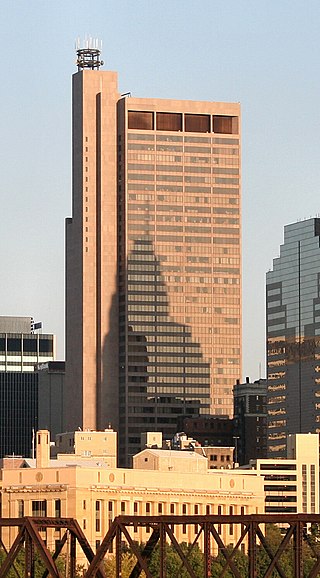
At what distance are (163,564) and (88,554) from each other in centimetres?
624

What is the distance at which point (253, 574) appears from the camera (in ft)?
408

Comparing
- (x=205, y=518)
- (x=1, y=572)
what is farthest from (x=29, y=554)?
(x=205, y=518)

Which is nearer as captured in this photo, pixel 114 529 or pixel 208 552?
pixel 114 529

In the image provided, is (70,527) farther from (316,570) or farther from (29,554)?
(316,570)

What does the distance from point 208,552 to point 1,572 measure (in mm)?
12682

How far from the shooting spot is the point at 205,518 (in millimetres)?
125750

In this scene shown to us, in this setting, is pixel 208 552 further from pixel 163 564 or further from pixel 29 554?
pixel 29 554

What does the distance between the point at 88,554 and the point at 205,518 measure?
268 inches

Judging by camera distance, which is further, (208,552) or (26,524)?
(208,552)

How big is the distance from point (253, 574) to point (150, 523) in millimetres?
6845

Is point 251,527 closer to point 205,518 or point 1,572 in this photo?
point 205,518

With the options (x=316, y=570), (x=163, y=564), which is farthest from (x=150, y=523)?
(x=316, y=570)

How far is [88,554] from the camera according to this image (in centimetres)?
12356

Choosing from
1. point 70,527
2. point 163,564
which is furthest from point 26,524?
point 163,564
